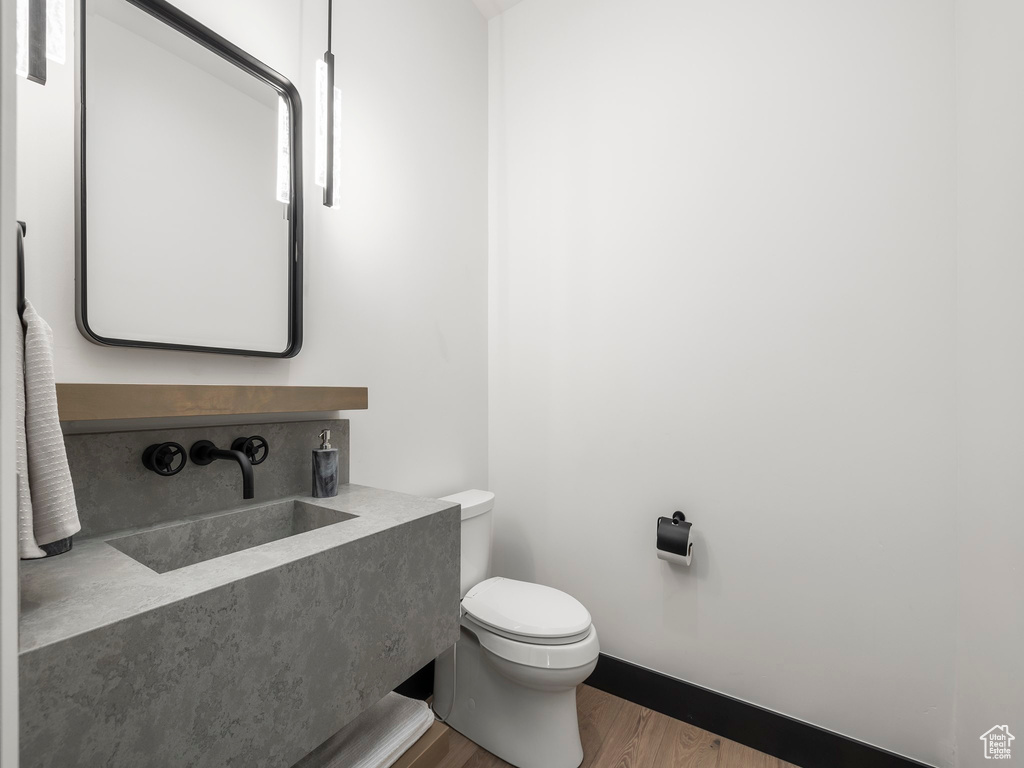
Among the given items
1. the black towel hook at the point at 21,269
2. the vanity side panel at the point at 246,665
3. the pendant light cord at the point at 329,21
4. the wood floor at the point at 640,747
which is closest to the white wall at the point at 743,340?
the wood floor at the point at 640,747

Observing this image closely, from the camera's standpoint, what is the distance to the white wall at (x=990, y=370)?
Answer: 3.38 feet

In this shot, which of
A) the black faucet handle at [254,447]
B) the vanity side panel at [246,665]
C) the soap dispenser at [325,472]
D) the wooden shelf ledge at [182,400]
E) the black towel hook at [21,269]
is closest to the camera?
the vanity side panel at [246,665]

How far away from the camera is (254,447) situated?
3.86 feet

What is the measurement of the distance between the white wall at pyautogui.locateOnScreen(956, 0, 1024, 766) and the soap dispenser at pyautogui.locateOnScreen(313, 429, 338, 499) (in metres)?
1.57

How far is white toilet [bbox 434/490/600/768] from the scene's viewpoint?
1.34 metres

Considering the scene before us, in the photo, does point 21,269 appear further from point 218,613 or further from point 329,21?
point 329,21

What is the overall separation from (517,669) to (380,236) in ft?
4.53

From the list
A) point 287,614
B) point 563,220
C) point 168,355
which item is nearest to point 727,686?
point 287,614

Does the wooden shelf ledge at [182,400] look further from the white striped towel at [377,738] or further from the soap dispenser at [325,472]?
the white striped towel at [377,738]

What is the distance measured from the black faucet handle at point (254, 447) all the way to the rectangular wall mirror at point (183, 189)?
0.22 metres

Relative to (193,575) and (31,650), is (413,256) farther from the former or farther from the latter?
(31,650)

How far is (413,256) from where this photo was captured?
5.55ft

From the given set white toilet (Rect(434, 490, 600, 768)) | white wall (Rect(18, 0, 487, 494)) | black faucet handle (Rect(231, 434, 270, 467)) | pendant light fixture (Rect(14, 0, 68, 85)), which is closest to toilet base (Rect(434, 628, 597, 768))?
white toilet (Rect(434, 490, 600, 768))

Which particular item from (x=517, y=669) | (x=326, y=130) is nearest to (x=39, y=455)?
(x=326, y=130)
